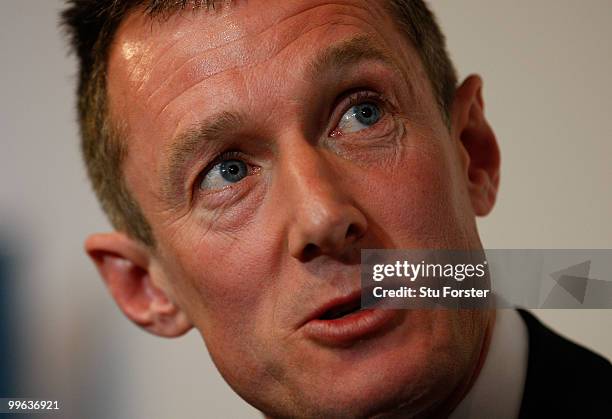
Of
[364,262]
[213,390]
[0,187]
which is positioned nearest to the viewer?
[364,262]

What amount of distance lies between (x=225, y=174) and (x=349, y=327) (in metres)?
0.27

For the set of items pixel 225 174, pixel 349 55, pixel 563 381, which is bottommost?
pixel 563 381

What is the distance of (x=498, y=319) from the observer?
1.26 metres

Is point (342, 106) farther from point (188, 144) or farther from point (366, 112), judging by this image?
point (188, 144)

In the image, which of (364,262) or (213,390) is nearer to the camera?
(364,262)

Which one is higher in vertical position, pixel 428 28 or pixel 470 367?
pixel 428 28

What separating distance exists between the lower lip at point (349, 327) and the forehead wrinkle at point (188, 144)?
0.26 meters

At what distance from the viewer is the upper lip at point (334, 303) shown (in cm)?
104

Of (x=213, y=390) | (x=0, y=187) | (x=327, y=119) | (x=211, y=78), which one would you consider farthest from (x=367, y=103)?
(x=0, y=187)

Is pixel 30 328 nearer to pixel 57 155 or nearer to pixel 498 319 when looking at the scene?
pixel 57 155

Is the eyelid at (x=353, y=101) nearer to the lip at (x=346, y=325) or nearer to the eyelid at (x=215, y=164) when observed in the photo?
the eyelid at (x=215, y=164)

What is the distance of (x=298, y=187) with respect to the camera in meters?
1.05

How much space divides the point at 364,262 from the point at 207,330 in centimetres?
28

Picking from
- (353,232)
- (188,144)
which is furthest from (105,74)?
(353,232)
